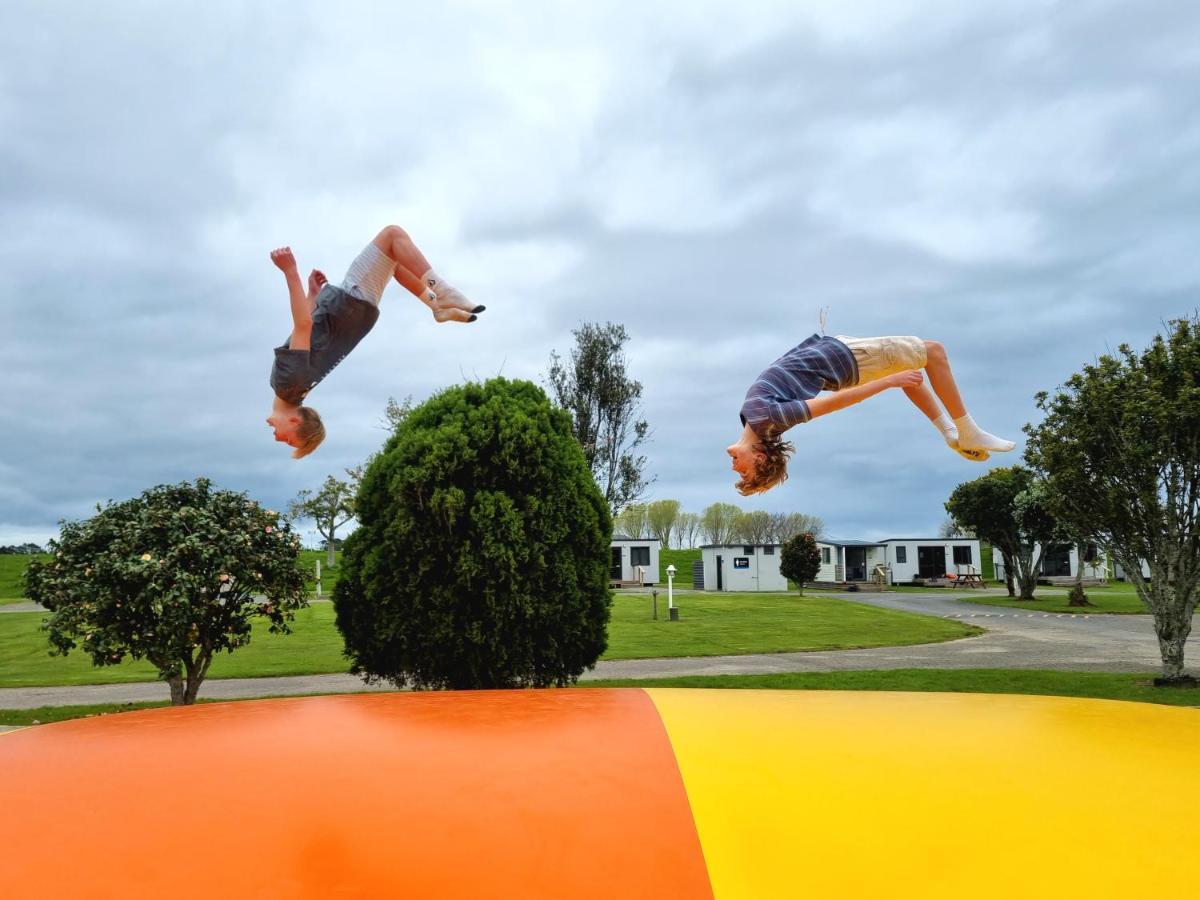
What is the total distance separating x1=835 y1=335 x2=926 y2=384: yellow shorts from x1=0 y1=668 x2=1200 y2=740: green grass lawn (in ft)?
21.2

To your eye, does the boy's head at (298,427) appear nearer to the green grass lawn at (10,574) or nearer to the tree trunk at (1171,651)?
the tree trunk at (1171,651)

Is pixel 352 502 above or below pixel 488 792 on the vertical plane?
above

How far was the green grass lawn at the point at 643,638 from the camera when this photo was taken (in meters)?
14.0

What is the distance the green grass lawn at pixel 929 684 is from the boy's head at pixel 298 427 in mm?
6514

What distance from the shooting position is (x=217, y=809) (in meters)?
1.90

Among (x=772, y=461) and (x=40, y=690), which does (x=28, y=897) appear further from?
(x=40, y=690)

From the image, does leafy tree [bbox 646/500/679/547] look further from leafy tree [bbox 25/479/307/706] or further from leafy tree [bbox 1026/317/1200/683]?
leafy tree [bbox 25/479/307/706]

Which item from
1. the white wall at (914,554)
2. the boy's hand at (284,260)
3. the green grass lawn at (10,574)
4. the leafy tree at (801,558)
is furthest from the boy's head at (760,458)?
the white wall at (914,554)

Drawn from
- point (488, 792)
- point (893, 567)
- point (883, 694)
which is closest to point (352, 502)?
point (883, 694)

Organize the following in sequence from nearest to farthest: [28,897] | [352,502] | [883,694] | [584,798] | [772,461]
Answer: [28,897]
[584,798]
[883,694]
[772,461]
[352,502]

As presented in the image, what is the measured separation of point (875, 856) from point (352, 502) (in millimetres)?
5991

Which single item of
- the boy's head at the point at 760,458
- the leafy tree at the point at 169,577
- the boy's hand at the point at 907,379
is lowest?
the leafy tree at the point at 169,577

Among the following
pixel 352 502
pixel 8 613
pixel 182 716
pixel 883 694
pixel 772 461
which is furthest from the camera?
pixel 8 613

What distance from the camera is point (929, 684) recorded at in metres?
10.6
